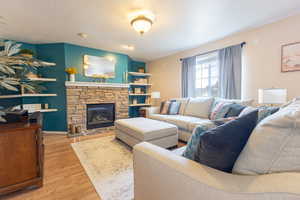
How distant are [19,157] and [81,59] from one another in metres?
2.98

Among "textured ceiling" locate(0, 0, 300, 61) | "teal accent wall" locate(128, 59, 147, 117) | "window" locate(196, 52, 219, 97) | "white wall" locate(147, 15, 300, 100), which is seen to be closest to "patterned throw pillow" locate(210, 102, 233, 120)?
"white wall" locate(147, 15, 300, 100)

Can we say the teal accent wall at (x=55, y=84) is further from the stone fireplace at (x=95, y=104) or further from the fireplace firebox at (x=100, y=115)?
the fireplace firebox at (x=100, y=115)

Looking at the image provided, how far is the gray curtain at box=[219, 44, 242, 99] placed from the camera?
3.08 metres

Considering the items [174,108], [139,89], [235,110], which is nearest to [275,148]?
[235,110]

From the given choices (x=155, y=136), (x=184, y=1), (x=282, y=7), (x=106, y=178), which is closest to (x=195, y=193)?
(x=106, y=178)

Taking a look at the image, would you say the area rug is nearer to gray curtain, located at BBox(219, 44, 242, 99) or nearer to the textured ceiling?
the textured ceiling

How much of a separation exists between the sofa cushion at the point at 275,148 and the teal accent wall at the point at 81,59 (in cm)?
407

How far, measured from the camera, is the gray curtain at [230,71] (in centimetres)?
308

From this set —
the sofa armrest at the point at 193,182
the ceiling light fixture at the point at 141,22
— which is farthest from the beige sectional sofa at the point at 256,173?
the ceiling light fixture at the point at 141,22

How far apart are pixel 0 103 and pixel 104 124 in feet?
8.03

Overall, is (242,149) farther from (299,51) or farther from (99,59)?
(99,59)

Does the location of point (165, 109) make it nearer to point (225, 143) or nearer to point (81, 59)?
point (81, 59)

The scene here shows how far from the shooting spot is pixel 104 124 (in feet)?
13.7

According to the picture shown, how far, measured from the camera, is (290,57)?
240 centimetres
